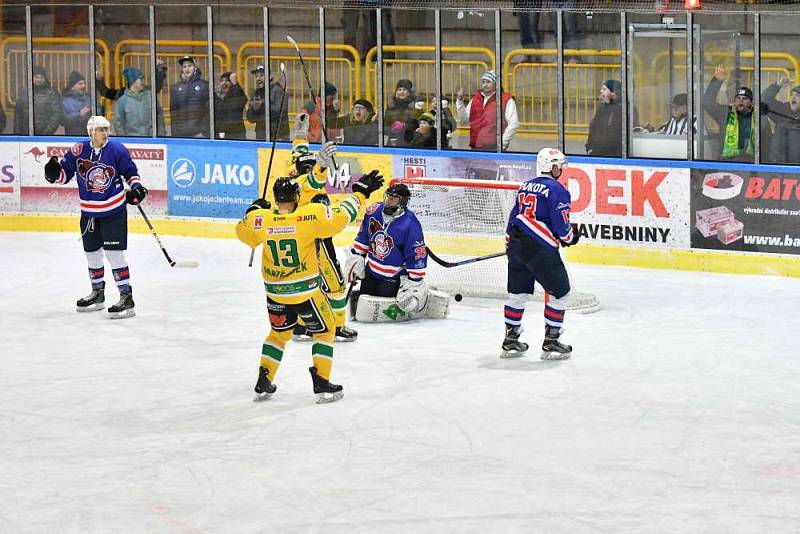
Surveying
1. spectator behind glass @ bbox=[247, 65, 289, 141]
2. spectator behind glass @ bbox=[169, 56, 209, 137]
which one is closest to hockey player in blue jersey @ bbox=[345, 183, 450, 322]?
spectator behind glass @ bbox=[247, 65, 289, 141]

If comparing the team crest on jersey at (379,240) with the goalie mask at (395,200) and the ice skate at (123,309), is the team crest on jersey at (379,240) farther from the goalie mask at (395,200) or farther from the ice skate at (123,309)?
the ice skate at (123,309)

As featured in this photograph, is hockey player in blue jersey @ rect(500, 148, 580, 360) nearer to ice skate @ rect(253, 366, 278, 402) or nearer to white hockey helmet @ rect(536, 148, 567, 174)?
white hockey helmet @ rect(536, 148, 567, 174)

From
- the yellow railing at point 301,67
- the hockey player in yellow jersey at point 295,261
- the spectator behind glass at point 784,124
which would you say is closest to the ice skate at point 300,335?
the hockey player in yellow jersey at point 295,261

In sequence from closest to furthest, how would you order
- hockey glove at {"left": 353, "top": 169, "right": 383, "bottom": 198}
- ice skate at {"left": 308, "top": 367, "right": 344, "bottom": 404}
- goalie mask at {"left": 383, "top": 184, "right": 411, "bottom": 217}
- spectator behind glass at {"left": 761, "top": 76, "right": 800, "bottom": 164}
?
hockey glove at {"left": 353, "top": 169, "right": 383, "bottom": 198} → ice skate at {"left": 308, "top": 367, "right": 344, "bottom": 404} → goalie mask at {"left": 383, "top": 184, "right": 411, "bottom": 217} → spectator behind glass at {"left": 761, "top": 76, "right": 800, "bottom": 164}

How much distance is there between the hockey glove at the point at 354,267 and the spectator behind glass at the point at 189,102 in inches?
211

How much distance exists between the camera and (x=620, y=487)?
648 centimetres

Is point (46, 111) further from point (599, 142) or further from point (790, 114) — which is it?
point (790, 114)

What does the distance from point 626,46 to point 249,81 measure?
4.06 meters

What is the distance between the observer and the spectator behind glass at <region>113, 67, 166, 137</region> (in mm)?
15406

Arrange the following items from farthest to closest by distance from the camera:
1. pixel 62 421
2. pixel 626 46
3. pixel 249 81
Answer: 1. pixel 249 81
2. pixel 626 46
3. pixel 62 421

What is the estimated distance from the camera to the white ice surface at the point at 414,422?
620cm

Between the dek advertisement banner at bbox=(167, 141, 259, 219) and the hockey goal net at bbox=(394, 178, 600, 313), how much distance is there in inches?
128

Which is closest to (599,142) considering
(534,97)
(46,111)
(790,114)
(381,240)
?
(534,97)

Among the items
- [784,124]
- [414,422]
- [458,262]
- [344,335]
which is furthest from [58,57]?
[414,422]
